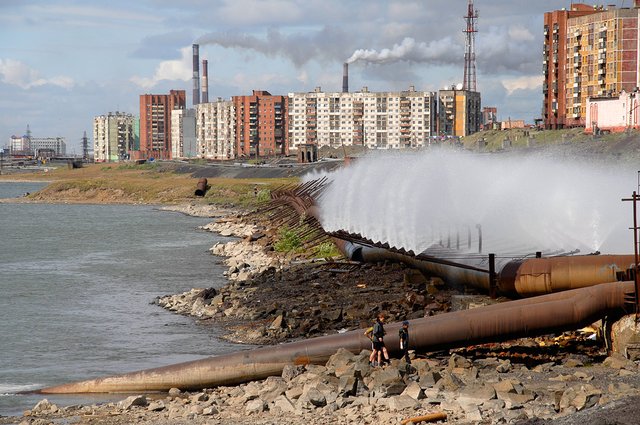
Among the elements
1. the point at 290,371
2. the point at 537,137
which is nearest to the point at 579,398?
the point at 290,371

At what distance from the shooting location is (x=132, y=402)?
2284 cm

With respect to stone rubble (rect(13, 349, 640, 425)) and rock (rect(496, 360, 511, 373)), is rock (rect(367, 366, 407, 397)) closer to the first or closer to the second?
stone rubble (rect(13, 349, 640, 425))

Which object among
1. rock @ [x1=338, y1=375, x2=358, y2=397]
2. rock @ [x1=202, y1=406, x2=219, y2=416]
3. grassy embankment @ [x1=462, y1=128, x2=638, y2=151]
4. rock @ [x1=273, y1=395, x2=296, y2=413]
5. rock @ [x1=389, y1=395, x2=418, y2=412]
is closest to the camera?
rock @ [x1=389, y1=395, x2=418, y2=412]

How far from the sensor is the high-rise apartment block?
12975 cm

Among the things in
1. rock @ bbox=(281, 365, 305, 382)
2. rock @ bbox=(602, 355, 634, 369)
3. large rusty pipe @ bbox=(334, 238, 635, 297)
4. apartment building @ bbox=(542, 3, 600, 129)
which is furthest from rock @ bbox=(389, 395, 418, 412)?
apartment building @ bbox=(542, 3, 600, 129)

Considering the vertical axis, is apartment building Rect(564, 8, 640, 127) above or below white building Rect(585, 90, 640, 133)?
above

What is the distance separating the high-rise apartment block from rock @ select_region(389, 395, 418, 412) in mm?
113331

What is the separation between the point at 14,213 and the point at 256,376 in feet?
348

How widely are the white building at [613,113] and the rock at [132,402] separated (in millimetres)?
93946

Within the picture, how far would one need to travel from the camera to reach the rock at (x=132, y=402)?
22797 millimetres

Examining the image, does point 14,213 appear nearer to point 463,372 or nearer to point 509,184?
point 509,184

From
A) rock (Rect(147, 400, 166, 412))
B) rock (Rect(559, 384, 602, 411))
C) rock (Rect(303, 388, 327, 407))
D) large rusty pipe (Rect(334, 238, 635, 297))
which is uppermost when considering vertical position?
large rusty pipe (Rect(334, 238, 635, 297))

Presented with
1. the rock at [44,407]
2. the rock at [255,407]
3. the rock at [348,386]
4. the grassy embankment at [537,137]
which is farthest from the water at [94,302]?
the grassy embankment at [537,137]

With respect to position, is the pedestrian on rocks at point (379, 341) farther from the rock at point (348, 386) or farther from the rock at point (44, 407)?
the rock at point (44, 407)
